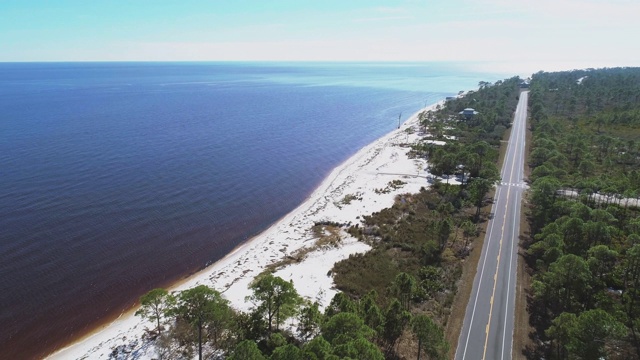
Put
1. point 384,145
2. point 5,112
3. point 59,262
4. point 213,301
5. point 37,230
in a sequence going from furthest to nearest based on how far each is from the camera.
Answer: point 5,112 → point 384,145 → point 37,230 → point 59,262 → point 213,301

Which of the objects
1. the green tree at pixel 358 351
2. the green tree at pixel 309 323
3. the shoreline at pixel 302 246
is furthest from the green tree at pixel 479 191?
the green tree at pixel 358 351

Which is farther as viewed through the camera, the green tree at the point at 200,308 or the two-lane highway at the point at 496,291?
the two-lane highway at the point at 496,291

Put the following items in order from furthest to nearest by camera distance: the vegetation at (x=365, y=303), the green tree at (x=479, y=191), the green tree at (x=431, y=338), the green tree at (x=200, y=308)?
1. the green tree at (x=479, y=191)
2. the green tree at (x=200, y=308)
3. the green tree at (x=431, y=338)
4. the vegetation at (x=365, y=303)

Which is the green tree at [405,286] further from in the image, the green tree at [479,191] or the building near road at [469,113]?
the building near road at [469,113]

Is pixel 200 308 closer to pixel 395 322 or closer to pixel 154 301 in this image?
pixel 154 301

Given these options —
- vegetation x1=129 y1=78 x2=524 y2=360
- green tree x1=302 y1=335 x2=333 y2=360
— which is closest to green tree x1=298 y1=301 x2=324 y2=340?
vegetation x1=129 y1=78 x2=524 y2=360

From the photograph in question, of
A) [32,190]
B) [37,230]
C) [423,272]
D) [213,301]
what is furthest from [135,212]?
[423,272]

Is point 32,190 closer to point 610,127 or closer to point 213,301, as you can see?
point 213,301

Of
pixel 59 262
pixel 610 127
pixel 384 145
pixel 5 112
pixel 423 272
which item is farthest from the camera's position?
pixel 5 112

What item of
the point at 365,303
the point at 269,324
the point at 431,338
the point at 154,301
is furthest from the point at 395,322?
the point at 154,301
